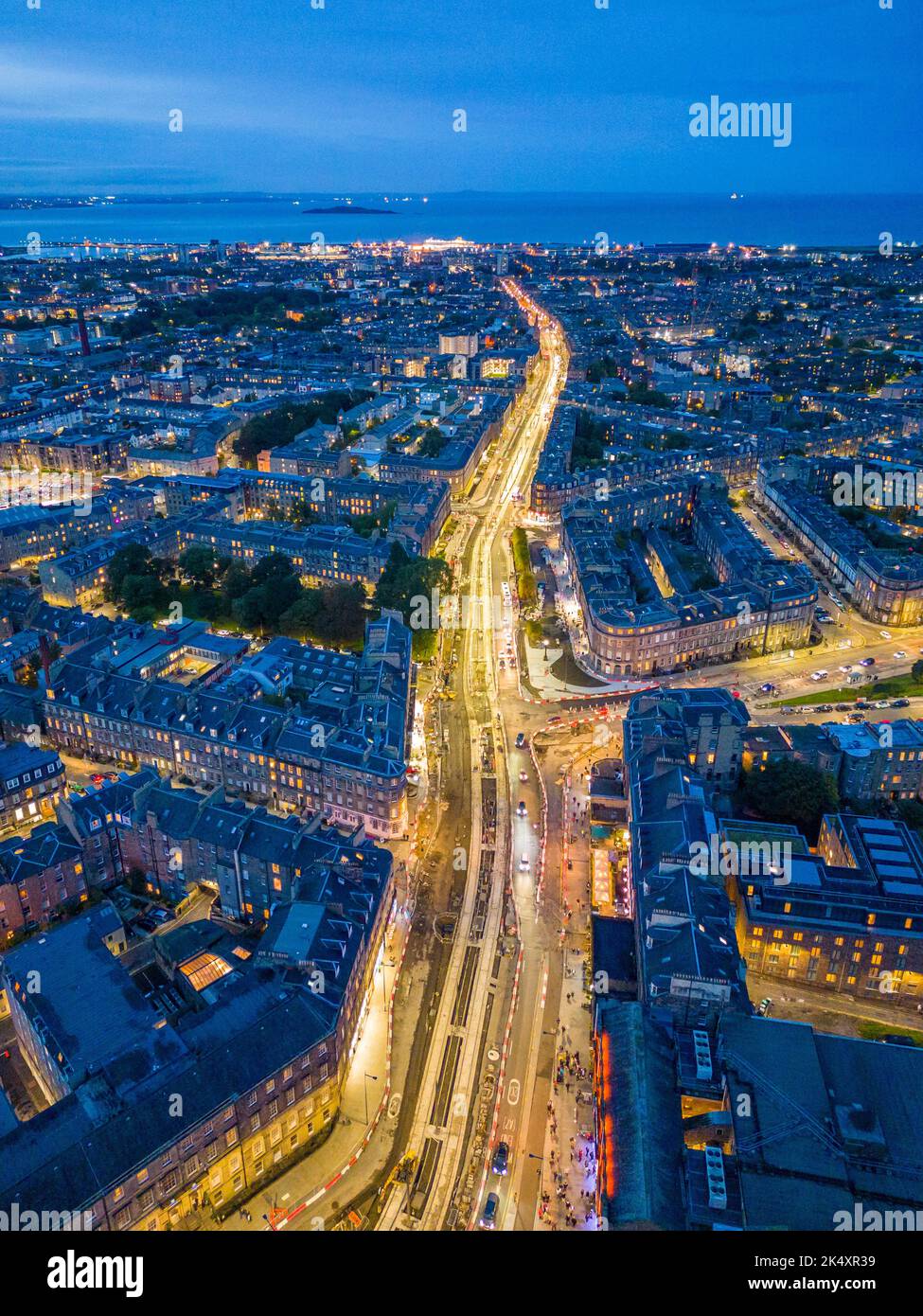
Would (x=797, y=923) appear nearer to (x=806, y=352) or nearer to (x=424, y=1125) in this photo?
(x=424, y=1125)

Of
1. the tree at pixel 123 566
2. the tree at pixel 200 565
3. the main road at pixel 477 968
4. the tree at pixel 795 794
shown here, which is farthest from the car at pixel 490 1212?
the tree at pixel 200 565

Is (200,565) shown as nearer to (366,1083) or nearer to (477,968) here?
(477,968)

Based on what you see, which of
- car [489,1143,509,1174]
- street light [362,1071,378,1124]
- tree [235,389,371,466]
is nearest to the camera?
car [489,1143,509,1174]

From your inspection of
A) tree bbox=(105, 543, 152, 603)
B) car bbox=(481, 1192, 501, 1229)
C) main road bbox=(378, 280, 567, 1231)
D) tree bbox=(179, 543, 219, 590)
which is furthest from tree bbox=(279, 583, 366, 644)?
car bbox=(481, 1192, 501, 1229)

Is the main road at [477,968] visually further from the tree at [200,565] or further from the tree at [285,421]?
the tree at [285,421]

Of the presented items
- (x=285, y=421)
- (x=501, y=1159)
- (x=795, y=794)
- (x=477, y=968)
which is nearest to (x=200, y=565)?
(x=285, y=421)

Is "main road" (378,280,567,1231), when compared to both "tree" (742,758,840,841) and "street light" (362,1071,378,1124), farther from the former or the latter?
"tree" (742,758,840,841)
